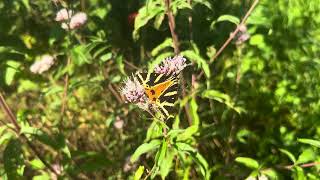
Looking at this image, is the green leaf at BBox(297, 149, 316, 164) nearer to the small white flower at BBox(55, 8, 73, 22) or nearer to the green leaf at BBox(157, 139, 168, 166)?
the green leaf at BBox(157, 139, 168, 166)

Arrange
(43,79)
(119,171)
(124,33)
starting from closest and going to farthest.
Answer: (119,171) → (43,79) → (124,33)

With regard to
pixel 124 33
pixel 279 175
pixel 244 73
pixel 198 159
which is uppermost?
pixel 124 33

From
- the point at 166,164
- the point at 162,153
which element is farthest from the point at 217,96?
the point at 162,153

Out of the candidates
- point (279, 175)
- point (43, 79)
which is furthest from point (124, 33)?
point (279, 175)

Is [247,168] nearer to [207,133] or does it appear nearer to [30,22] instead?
[207,133]

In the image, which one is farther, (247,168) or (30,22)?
(30,22)

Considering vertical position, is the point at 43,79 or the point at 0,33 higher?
the point at 0,33

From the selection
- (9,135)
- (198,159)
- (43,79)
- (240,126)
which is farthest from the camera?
(43,79)

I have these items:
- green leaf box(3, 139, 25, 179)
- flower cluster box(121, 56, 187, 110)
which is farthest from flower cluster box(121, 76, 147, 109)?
green leaf box(3, 139, 25, 179)

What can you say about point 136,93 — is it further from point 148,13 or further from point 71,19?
point 71,19
